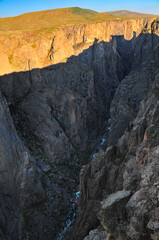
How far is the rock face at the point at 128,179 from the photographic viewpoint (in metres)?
11.6

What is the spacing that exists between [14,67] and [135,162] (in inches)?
1280

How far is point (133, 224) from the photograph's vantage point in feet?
37.5

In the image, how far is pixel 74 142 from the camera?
4884 centimetres

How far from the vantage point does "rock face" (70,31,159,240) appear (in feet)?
38.2

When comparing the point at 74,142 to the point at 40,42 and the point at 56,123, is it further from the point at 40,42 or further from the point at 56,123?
the point at 40,42

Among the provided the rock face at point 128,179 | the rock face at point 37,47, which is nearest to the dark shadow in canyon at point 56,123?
the rock face at point 37,47

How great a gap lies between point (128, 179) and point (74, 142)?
33.1 m

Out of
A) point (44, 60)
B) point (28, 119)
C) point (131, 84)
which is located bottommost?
point (28, 119)

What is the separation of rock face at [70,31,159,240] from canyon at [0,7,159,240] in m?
0.06

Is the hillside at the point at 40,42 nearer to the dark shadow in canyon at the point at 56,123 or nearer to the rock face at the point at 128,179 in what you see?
the dark shadow in canyon at the point at 56,123

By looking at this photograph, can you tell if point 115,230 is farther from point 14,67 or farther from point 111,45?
point 111,45

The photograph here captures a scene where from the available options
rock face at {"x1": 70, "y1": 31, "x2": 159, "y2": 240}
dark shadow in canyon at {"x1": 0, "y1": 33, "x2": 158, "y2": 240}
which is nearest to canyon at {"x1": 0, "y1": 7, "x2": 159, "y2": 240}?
rock face at {"x1": 70, "y1": 31, "x2": 159, "y2": 240}

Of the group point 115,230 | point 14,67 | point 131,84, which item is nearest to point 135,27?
point 131,84

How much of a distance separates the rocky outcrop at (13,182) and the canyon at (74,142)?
13 cm
